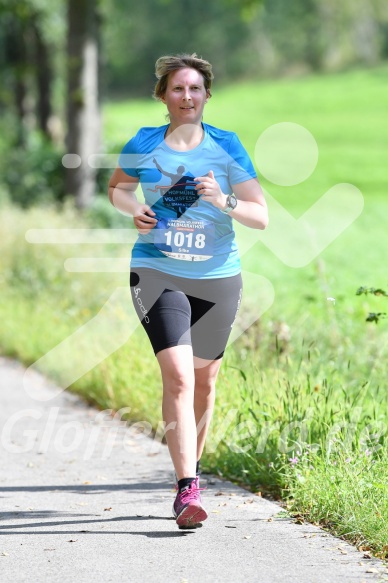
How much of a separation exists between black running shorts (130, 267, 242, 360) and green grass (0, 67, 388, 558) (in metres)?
0.76

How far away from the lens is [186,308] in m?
5.32

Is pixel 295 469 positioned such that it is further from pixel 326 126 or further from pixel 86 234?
pixel 326 126

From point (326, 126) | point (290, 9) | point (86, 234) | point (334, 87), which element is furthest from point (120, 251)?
point (290, 9)

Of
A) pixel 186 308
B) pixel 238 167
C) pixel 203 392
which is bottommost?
pixel 203 392

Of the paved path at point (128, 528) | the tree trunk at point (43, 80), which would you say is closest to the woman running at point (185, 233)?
the paved path at point (128, 528)

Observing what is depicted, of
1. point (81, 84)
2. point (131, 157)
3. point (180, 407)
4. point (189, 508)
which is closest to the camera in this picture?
point (189, 508)

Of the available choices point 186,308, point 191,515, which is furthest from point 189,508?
point 186,308

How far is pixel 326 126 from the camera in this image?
4003 cm

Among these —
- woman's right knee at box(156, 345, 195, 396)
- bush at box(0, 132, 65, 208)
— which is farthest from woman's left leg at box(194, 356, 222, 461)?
bush at box(0, 132, 65, 208)

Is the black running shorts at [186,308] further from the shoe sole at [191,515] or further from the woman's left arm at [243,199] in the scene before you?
the shoe sole at [191,515]

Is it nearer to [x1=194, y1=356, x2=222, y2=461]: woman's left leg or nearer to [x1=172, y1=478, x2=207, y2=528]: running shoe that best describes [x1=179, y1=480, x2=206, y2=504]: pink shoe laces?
[x1=172, y1=478, x2=207, y2=528]: running shoe

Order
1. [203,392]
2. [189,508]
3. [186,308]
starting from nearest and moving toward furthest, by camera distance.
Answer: [189,508], [186,308], [203,392]

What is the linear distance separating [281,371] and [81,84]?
10373 mm

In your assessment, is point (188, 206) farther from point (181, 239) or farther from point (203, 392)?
point (203, 392)
